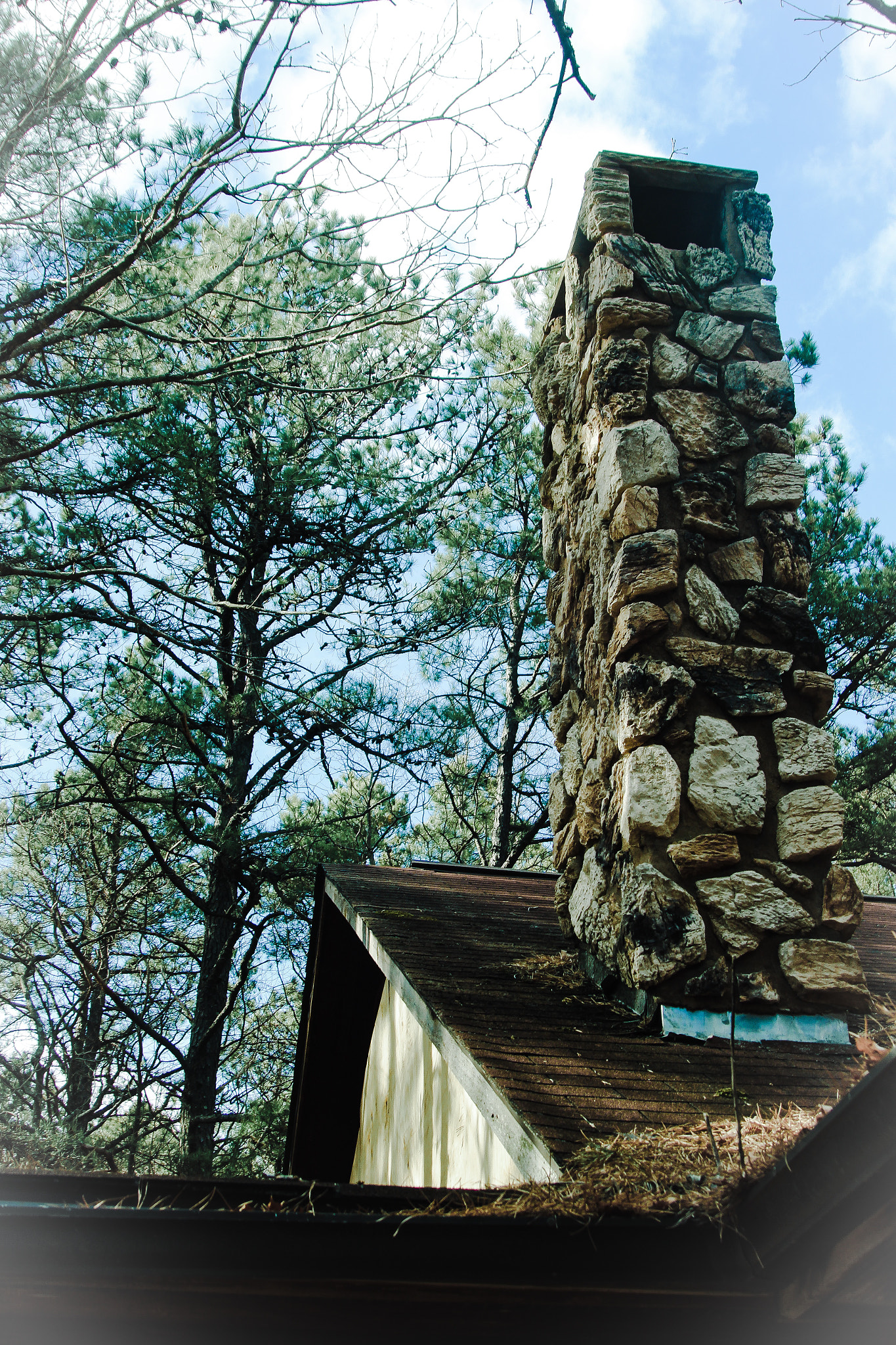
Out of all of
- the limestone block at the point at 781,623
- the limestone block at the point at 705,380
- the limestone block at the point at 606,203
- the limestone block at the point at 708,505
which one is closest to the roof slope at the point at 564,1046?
the limestone block at the point at 781,623

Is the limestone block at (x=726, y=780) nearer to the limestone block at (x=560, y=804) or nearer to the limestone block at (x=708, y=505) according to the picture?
the limestone block at (x=708, y=505)

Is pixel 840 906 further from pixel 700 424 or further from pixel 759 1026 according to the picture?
pixel 700 424

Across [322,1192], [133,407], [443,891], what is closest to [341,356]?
[133,407]

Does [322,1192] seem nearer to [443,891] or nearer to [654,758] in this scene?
[654,758]

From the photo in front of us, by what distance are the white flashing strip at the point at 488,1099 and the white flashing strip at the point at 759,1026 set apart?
572 mm

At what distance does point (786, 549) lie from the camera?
119 inches

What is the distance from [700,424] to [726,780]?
123 cm

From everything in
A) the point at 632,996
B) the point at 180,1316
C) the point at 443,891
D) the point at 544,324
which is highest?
the point at 544,324

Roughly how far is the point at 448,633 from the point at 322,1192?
338 inches

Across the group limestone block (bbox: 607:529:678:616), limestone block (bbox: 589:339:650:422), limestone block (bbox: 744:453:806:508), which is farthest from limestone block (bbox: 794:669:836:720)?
limestone block (bbox: 589:339:650:422)

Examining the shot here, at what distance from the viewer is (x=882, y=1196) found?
1.15 metres

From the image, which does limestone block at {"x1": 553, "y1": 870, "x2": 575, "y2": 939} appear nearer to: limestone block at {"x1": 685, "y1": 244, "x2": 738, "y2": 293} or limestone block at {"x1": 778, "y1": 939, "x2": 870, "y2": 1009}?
limestone block at {"x1": 778, "y1": 939, "x2": 870, "y2": 1009}

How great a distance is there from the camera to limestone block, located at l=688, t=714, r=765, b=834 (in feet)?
8.82

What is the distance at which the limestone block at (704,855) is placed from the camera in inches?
104
